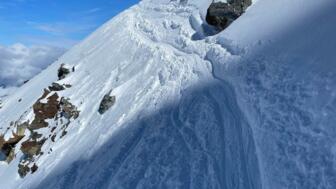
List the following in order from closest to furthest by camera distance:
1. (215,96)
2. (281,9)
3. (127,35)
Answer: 1. (215,96)
2. (281,9)
3. (127,35)

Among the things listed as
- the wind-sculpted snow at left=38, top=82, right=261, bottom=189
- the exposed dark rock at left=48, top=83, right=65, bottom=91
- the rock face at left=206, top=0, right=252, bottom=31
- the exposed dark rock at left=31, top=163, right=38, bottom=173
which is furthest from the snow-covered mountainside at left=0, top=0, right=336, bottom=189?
the exposed dark rock at left=48, top=83, right=65, bottom=91

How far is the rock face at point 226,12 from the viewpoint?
20.2 metres

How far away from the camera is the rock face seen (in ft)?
66.3

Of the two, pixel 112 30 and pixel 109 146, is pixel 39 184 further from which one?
pixel 112 30

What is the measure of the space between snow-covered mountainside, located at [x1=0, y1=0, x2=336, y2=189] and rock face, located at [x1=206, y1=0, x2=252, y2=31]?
564mm

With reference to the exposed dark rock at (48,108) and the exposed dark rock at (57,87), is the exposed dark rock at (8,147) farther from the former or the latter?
the exposed dark rock at (57,87)

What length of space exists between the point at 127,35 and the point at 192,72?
448 inches

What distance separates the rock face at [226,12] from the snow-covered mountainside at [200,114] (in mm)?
564

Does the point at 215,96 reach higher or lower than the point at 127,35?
lower

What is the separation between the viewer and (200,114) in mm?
16047

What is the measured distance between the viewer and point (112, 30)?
1326 inches

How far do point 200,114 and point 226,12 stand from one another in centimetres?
634

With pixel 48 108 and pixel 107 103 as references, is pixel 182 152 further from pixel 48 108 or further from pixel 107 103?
pixel 48 108

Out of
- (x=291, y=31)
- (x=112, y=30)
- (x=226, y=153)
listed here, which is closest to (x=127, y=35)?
(x=112, y=30)
